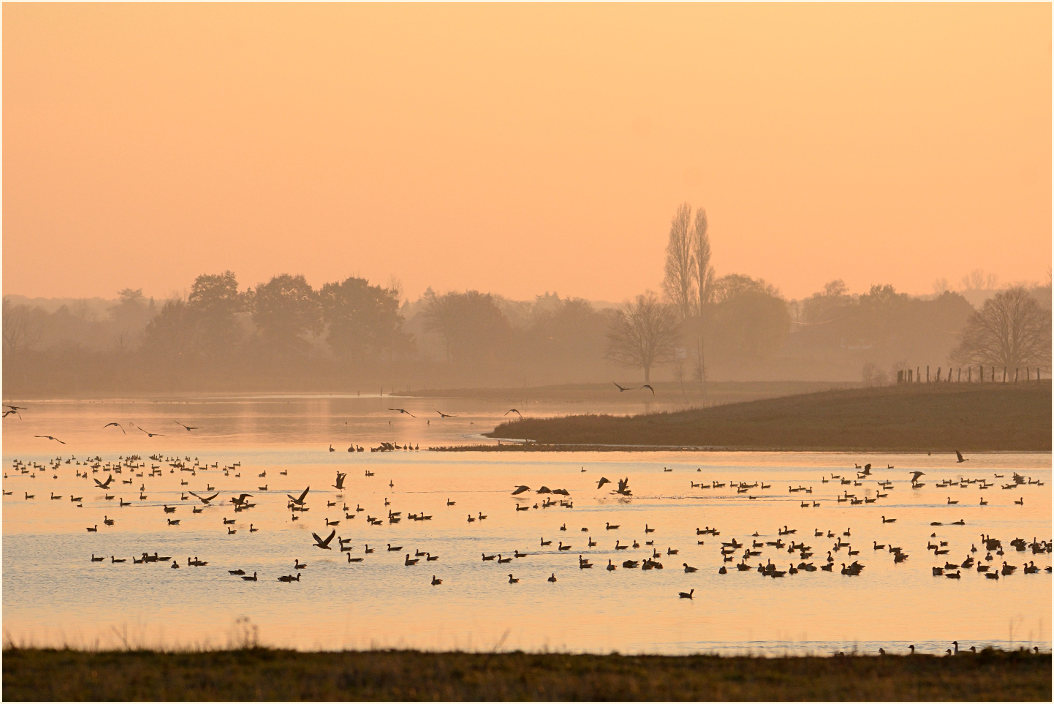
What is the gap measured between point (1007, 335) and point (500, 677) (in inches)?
5742

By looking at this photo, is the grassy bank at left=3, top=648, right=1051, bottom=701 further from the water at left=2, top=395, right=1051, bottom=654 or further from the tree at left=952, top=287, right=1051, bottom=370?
the tree at left=952, top=287, right=1051, bottom=370

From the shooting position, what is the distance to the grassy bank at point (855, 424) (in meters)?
90.6

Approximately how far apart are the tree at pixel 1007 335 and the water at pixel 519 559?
→ 264 feet

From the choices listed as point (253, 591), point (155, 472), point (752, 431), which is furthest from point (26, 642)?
point (752, 431)

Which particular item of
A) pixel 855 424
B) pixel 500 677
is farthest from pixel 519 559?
pixel 855 424

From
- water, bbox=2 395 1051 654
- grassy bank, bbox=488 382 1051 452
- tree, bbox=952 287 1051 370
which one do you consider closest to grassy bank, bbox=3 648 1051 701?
water, bbox=2 395 1051 654

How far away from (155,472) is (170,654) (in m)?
48.6

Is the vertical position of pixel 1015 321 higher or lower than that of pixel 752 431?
higher

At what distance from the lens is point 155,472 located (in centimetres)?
7138

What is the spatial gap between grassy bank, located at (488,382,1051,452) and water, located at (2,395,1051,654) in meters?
8.60

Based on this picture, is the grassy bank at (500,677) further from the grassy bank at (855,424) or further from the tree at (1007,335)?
the tree at (1007,335)

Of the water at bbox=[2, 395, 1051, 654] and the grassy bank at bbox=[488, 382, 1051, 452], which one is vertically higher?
the grassy bank at bbox=[488, 382, 1051, 452]

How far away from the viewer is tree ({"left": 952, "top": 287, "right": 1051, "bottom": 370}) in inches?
6191

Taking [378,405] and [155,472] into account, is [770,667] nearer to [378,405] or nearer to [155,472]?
[155,472]
